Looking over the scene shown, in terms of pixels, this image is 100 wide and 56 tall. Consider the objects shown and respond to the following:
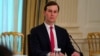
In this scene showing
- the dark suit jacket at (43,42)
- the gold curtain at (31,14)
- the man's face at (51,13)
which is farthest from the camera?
the gold curtain at (31,14)

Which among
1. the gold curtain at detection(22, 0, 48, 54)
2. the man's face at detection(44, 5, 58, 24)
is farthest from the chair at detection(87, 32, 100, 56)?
the man's face at detection(44, 5, 58, 24)

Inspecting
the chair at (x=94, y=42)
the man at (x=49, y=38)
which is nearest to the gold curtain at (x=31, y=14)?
the chair at (x=94, y=42)

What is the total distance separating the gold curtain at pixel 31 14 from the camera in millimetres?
3467

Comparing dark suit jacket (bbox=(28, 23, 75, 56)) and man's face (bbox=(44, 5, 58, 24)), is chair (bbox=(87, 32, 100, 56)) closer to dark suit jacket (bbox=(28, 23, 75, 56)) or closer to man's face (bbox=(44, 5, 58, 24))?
dark suit jacket (bbox=(28, 23, 75, 56))

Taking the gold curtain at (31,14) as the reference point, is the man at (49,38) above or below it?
below

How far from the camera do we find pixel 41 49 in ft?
7.42

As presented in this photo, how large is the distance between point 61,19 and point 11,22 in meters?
0.92

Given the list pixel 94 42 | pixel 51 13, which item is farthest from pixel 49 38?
pixel 94 42

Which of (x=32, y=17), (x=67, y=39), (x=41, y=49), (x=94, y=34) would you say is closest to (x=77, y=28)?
(x=94, y=34)

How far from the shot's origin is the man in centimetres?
225

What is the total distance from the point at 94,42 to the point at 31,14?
127cm

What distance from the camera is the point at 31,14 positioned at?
11.4ft

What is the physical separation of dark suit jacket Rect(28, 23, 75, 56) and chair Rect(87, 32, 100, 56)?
3.83 feet

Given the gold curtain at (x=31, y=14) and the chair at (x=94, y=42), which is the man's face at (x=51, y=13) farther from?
the chair at (x=94, y=42)
